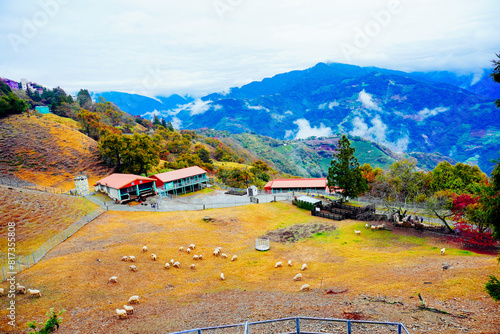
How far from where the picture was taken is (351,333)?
11688mm

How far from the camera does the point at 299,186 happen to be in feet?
206

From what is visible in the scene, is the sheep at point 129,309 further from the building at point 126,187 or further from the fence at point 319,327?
the building at point 126,187

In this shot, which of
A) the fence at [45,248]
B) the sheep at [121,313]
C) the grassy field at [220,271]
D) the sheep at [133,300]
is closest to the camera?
the grassy field at [220,271]

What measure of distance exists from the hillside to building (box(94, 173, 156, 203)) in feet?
36.6

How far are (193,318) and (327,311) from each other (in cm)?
716

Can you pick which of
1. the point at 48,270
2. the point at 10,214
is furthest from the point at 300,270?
the point at 10,214

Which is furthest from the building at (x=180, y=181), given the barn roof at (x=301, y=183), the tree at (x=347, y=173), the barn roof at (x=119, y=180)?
the tree at (x=347, y=173)

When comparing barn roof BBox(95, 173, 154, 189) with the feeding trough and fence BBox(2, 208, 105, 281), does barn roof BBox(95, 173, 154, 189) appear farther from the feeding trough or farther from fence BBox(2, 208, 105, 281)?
the feeding trough

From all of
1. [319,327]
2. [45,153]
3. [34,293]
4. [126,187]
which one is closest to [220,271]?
[319,327]

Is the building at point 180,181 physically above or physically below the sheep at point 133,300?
above

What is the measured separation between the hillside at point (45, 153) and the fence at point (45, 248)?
2573 cm

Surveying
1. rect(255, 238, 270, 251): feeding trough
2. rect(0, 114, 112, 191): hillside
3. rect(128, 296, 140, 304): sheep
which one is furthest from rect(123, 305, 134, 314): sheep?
rect(0, 114, 112, 191): hillside

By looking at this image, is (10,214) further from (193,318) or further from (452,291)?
(452,291)

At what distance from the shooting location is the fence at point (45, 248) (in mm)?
21691
